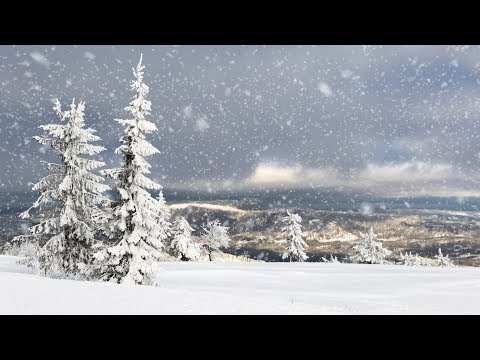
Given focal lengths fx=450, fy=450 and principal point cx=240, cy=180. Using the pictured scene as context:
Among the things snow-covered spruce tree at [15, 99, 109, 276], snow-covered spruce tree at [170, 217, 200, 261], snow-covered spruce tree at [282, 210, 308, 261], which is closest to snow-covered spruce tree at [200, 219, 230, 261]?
snow-covered spruce tree at [282, 210, 308, 261]

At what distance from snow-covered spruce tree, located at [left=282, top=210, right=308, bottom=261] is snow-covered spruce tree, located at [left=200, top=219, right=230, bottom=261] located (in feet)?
33.8

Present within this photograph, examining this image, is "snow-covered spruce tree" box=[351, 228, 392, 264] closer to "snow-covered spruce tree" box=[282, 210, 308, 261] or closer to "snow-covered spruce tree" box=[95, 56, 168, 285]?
"snow-covered spruce tree" box=[282, 210, 308, 261]

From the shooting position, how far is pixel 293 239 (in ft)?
213

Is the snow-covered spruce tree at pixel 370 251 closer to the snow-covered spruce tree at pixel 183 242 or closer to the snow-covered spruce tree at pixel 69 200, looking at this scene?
the snow-covered spruce tree at pixel 183 242

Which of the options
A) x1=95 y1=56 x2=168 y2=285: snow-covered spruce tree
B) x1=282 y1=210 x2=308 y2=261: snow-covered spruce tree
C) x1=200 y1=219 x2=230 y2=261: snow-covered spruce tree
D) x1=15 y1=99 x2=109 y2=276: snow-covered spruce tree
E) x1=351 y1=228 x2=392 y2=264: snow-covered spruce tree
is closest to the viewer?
x1=95 y1=56 x2=168 y2=285: snow-covered spruce tree

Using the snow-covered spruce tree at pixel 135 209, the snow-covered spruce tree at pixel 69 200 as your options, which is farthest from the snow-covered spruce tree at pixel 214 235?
the snow-covered spruce tree at pixel 135 209

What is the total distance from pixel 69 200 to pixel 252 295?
12794mm

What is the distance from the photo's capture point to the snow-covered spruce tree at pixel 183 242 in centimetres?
5734

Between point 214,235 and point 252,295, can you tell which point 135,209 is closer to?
point 252,295

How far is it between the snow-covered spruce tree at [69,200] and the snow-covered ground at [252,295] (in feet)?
16.6

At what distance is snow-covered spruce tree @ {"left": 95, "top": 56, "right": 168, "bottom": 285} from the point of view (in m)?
22.7
